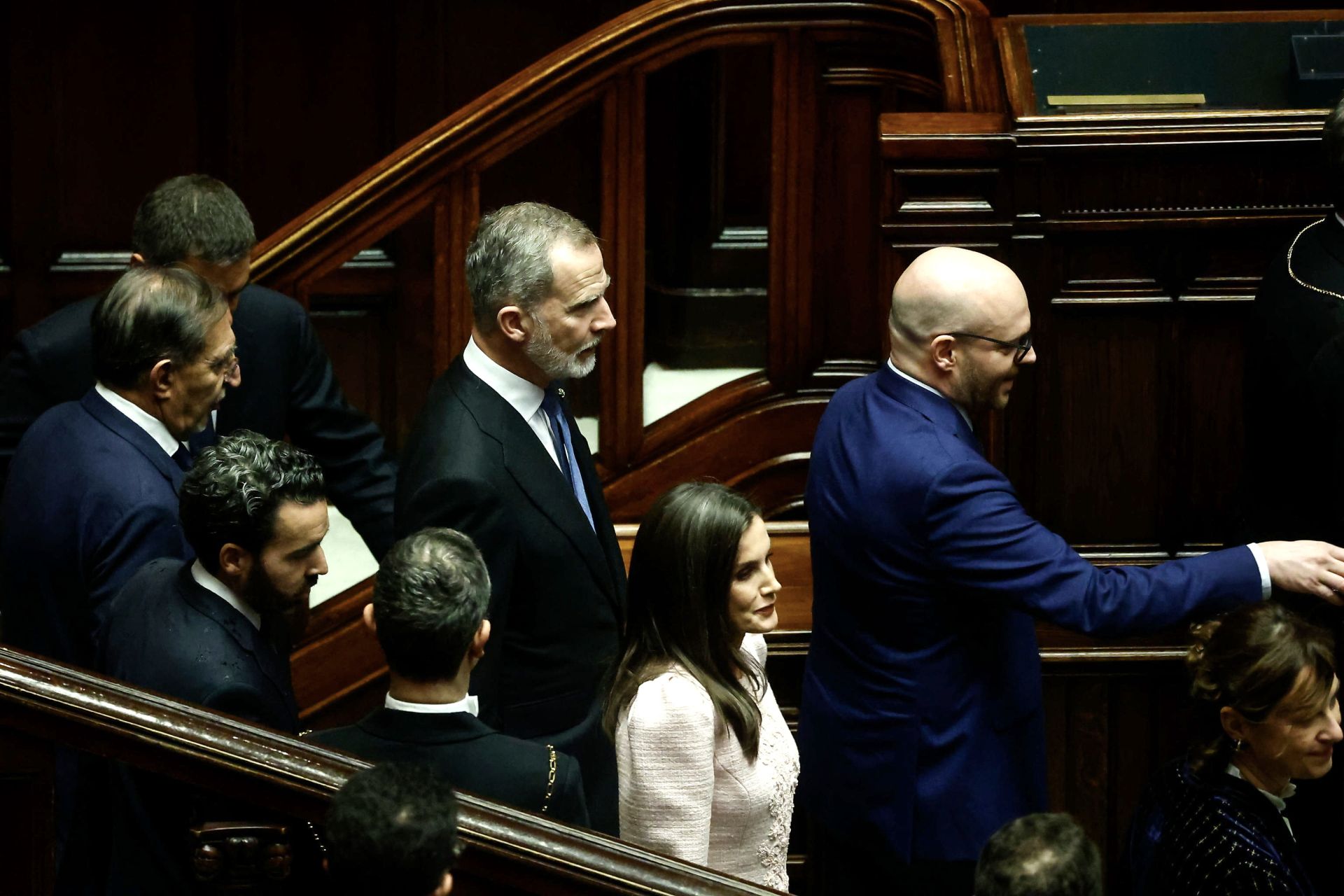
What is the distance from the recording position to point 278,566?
256 centimetres

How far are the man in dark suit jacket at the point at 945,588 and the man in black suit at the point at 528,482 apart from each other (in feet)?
1.26

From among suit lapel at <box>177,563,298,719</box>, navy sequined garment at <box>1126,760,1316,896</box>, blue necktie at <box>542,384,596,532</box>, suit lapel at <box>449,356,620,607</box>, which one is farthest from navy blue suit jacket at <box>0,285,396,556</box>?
navy sequined garment at <box>1126,760,1316,896</box>

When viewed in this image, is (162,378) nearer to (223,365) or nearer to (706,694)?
(223,365)

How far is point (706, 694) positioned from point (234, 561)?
69cm

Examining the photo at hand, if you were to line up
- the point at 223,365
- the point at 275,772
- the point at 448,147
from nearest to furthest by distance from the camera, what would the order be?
1. the point at 275,772
2. the point at 223,365
3. the point at 448,147

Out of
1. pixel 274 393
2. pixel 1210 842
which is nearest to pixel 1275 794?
pixel 1210 842

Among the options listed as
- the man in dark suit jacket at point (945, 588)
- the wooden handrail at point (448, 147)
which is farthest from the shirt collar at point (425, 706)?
the wooden handrail at point (448, 147)

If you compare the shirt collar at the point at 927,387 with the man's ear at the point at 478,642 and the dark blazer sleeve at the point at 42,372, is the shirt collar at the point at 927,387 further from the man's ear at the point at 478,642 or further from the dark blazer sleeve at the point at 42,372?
the dark blazer sleeve at the point at 42,372

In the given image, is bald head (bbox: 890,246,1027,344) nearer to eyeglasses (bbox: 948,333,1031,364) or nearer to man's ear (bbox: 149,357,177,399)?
eyeglasses (bbox: 948,333,1031,364)

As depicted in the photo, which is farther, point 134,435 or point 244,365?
point 244,365

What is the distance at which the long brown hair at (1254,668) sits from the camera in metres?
2.82

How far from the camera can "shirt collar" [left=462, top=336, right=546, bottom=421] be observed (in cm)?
305

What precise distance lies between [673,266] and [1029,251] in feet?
9.04

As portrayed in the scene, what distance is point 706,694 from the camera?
2.70 metres
